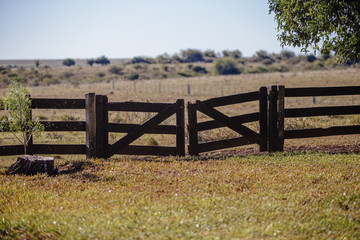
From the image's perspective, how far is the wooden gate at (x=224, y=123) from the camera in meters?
11.2

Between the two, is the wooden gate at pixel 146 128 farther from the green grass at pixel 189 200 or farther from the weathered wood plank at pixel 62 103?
the weathered wood plank at pixel 62 103

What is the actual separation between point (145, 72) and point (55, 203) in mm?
77979

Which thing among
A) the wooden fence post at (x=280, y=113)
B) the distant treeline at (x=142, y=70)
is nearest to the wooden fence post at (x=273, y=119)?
the wooden fence post at (x=280, y=113)

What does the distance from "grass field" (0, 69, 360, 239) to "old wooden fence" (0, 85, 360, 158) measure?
1.67 feet

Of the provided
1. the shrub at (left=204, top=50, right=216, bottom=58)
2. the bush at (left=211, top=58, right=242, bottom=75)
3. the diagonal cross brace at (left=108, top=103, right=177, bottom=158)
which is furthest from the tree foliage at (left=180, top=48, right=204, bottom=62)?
the diagonal cross brace at (left=108, top=103, right=177, bottom=158)

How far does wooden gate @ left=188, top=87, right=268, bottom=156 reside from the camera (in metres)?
11.2

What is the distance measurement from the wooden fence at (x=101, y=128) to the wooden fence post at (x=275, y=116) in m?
2.84

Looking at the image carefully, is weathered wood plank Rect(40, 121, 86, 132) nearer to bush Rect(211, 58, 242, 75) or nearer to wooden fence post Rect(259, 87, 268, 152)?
wooden fence post Rect(259, 87, 268, 152)

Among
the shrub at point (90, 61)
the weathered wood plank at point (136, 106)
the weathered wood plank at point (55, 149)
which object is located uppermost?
the shrub at point (90, 61)

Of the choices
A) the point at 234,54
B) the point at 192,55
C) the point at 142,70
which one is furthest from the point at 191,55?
the point at 142,70

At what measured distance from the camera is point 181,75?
82.6 m

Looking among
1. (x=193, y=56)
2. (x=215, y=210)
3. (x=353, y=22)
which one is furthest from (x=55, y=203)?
(x=193, y=56)

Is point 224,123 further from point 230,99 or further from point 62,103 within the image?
point 62,103

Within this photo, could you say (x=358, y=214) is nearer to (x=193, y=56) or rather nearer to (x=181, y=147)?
(x=181, y=147)
